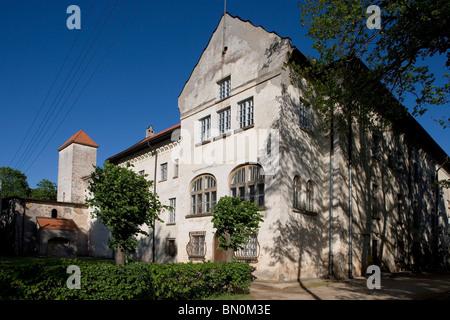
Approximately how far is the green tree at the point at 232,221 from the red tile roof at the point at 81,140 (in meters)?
40.5

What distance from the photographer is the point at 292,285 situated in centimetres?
1503

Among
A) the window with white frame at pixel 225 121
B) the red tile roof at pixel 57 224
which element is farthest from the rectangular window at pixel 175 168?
the red tile roof at pixel 57 224

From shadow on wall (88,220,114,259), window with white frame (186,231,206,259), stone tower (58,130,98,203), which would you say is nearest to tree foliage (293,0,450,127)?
window with white frame (186,231,206,259)

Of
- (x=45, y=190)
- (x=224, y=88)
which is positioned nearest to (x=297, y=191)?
(x=224, y=88)

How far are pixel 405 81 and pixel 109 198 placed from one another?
41.4 ft

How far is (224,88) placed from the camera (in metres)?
20.7

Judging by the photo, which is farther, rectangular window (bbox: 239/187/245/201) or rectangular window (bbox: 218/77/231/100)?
rectangular window (bbox: 218/77/231/100)

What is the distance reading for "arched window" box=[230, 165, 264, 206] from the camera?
1728cm

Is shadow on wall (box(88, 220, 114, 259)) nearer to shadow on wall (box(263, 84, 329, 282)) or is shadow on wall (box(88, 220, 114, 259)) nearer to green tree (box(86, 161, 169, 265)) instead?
green tree (box(86, 161, 169, 265))

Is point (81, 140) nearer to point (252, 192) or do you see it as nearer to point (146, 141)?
point (146, 141)

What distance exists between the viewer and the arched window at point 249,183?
17281mm

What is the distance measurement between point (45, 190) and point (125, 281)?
242ft

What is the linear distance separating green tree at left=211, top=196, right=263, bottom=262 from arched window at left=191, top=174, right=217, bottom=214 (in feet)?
19.7
